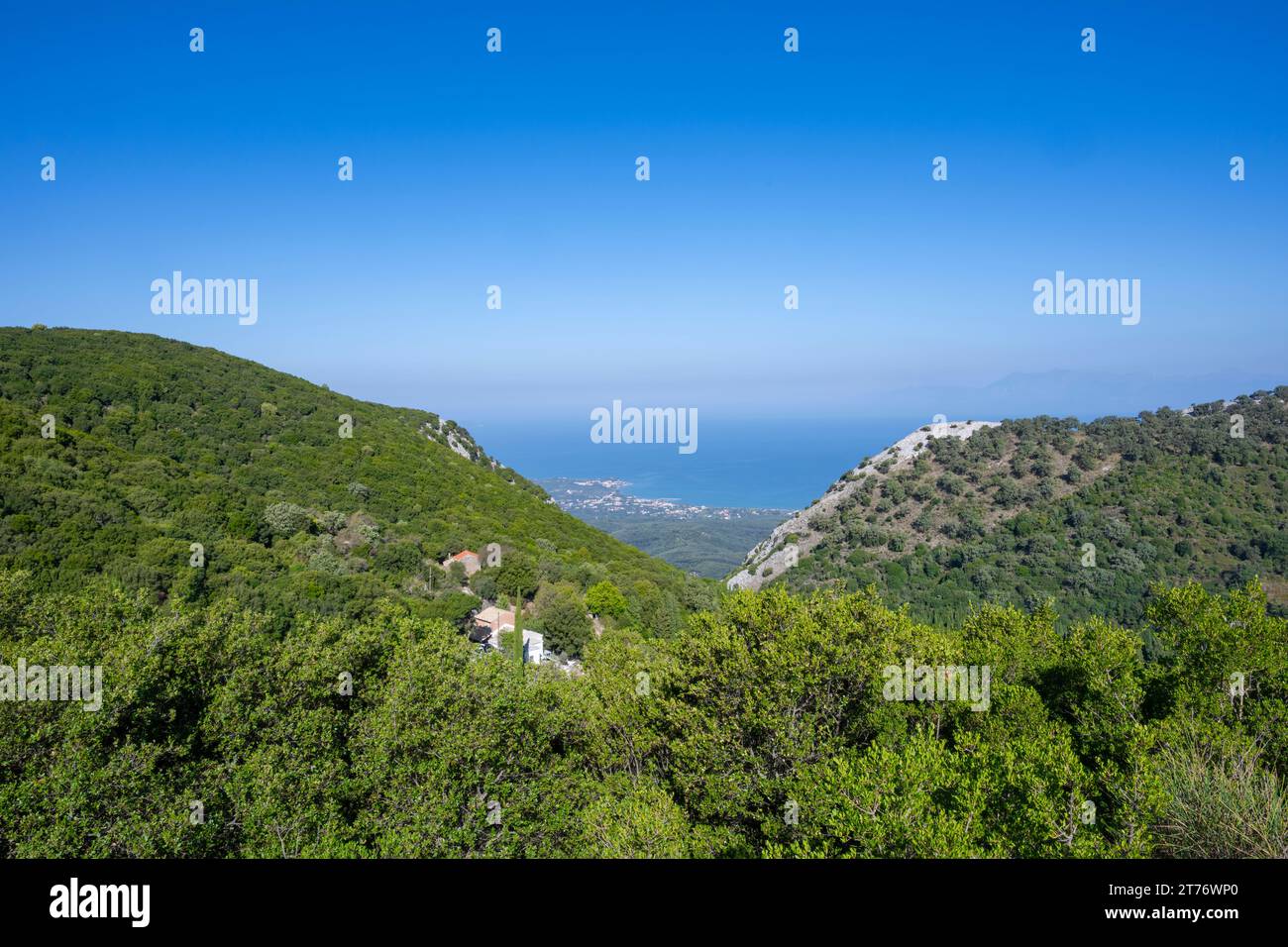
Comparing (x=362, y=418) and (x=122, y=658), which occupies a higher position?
(x=362, y=418)

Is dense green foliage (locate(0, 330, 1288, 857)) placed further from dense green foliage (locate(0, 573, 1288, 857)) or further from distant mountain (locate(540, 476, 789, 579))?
distant mountain (locate(540, 476, 789, 579))
